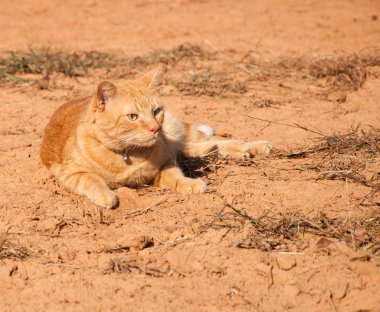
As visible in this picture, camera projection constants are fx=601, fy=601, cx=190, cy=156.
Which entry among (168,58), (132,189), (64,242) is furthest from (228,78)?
(64,242)

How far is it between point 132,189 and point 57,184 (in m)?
0.63

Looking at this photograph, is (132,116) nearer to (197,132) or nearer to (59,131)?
(59,131)

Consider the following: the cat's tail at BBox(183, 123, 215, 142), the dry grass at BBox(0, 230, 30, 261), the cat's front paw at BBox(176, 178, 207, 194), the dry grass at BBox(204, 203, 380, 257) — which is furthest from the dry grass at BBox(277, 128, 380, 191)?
the dry grass at BBox(0, 230, 30, 261)

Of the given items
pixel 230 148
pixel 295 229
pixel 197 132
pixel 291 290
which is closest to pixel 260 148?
pixel 230 148

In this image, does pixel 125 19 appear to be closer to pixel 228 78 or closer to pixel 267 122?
pixel 228 78

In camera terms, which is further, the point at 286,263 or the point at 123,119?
the point at 123,119

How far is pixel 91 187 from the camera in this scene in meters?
4.42

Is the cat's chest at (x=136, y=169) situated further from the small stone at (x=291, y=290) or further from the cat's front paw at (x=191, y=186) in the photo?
the small stone at (x=291, y=290)

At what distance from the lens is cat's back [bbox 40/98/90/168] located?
4.94 metres

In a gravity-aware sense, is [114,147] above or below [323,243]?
above

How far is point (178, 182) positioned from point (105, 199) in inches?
23.5

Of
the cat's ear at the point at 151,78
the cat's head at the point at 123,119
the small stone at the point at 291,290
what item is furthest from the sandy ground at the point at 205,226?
the cat's ear at the point at 151,78

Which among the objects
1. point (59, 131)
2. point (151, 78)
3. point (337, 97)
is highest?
point (151, 78)

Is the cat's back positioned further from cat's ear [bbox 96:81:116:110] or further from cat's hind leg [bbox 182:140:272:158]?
cat's hind leg [bbox 182:140:272:158]
